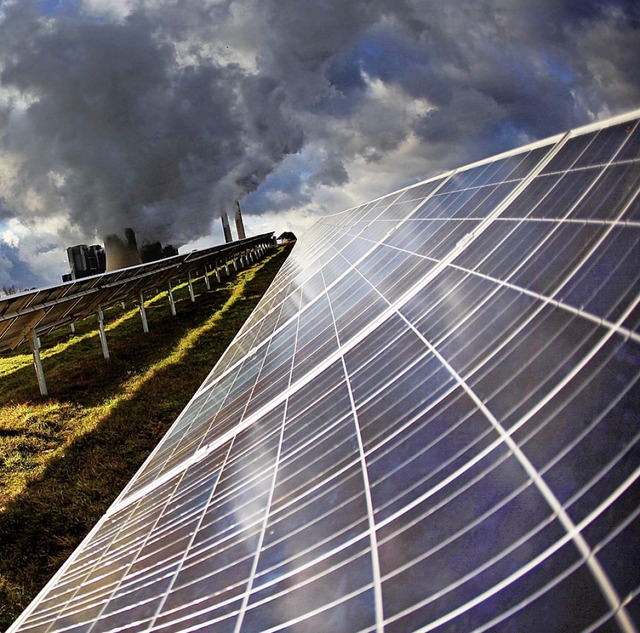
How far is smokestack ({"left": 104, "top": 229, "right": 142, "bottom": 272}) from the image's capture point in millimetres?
59281

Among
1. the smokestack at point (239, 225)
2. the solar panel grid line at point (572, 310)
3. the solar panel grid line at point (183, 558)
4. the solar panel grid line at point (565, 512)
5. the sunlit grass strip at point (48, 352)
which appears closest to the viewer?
the solar panel grid line at point (565, 512)

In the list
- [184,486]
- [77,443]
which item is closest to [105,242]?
[77,443]

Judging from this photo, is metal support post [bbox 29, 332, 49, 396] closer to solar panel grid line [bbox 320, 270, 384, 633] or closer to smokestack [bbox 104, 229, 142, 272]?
solar panel grid line [bbox 320, 270, 384, 633]

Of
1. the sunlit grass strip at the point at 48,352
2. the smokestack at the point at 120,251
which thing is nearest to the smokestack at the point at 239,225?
the smokestack at the point at 120,251

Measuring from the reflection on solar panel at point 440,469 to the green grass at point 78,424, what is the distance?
410 cm

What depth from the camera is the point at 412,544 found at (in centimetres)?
185

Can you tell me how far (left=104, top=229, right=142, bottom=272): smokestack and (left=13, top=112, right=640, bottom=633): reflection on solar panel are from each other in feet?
191

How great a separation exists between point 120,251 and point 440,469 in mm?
62135

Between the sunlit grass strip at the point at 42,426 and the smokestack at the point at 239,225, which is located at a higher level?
the smokestack at the point at 239,225

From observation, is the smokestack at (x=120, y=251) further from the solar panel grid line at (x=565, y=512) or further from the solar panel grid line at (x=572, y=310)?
the solar panel grid line at (x=565, y=512)

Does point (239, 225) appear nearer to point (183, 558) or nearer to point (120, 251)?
point (120, 251)

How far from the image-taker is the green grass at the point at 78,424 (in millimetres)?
8336

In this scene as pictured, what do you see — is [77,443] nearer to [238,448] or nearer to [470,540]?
[238,448]

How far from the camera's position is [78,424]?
13.6 metres
